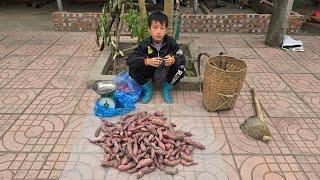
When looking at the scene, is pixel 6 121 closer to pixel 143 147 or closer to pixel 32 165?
pixel 32 165

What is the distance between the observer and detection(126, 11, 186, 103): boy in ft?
10.4

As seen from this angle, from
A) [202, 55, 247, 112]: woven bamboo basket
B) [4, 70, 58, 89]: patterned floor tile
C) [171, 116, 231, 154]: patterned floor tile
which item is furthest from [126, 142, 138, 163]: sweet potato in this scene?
[4, 70, 58, 89]: patterned floor tile

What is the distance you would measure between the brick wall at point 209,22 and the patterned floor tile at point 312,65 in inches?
75.3

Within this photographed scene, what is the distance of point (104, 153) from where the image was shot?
8.71ft

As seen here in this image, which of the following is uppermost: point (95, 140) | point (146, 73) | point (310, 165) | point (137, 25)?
point (137, 25)

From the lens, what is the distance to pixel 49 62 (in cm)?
481

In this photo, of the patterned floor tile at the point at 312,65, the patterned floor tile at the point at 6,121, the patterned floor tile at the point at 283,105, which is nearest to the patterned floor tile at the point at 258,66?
the patterned floor tile at the point at 312,65

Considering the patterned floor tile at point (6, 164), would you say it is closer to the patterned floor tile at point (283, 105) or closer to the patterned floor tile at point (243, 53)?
the patterned floor tile at point (283, 105)

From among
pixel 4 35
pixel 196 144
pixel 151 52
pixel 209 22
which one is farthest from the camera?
pixel 209 22

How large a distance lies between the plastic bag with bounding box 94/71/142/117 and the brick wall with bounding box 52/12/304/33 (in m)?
3.33

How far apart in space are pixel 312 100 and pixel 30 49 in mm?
4714

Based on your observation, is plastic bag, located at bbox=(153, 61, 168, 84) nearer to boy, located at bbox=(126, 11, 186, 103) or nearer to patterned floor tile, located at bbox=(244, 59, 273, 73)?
boy, located at bbox=(126, 11, 186, 103)

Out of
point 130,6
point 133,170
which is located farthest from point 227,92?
point 130,6

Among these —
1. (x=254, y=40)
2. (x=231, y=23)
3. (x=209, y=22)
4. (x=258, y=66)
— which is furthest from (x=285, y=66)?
(x=209, y=22)
